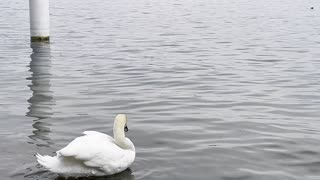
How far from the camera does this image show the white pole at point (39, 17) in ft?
68.2

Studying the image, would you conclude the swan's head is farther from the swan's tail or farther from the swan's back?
the swan's tail

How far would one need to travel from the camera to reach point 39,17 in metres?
21.0

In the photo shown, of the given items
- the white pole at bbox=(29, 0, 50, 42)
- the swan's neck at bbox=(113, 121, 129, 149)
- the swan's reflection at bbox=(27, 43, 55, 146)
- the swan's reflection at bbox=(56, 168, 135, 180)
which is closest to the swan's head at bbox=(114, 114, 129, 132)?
the swan's neck at bbox=(113, 121, 129, 149)

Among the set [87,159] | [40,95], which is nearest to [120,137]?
[87,159]

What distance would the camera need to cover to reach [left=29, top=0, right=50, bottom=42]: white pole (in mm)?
20797

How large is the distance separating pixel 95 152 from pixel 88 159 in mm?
121

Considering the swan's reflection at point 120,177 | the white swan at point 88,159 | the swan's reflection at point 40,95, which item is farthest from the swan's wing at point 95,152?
the swan's reflection at point 40,95

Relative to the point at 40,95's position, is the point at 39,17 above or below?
above

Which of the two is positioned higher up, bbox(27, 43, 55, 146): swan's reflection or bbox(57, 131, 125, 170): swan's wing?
bbox(57, 131, 125, 170): swan's wing

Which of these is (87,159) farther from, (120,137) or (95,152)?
(120,137)

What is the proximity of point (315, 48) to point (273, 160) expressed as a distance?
44.4 feet

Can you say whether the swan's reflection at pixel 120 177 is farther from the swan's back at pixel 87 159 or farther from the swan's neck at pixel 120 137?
Result: the swan's neck at pixel 120 137

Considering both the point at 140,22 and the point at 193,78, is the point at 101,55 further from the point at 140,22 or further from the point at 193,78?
the point at 140,22

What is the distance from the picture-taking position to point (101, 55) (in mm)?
19984
